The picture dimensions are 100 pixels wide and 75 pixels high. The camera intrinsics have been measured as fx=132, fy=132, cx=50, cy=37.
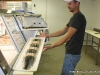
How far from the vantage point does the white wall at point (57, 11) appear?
6.30m

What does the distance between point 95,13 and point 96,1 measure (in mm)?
551

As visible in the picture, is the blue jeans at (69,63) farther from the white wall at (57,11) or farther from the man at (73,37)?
the white wall at (57,11)

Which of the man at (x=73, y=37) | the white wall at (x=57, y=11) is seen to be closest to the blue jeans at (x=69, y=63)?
the man at (x=73, y=37)

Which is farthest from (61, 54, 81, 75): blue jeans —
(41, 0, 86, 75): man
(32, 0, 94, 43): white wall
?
(32, 0, 94, 43): white wall

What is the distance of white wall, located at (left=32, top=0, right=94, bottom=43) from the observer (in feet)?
20.7

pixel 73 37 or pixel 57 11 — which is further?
pixel 57 11

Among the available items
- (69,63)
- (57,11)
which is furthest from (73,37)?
(57,11)

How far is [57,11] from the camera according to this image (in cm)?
639

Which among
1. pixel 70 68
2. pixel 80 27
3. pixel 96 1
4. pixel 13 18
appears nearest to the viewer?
pixel 80 27

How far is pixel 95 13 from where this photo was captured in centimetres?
627

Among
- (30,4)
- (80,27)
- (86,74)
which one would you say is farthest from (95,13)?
(80,27)

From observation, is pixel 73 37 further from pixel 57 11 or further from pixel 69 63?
pixel 57 11

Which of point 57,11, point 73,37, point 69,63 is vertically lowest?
point 69,63

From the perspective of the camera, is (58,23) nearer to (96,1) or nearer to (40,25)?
(96,1)
